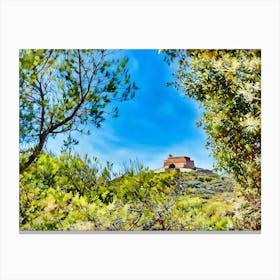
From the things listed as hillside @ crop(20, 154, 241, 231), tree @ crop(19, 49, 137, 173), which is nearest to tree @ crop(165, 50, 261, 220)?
hillside @ crop(20, 154, 241, 231)

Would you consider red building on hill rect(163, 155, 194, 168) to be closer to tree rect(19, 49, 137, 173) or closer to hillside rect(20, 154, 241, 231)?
hillside rect(20, 154, 241, 231)

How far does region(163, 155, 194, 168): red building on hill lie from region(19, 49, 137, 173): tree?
669 millimetres

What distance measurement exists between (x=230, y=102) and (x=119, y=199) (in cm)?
144

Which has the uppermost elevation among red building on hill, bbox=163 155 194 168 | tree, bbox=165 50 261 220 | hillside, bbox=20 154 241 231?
tree, bbox=165 50 261 220

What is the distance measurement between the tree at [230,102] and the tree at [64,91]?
1.82 feet

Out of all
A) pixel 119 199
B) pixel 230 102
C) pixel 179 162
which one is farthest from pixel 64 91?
pixel 230 102

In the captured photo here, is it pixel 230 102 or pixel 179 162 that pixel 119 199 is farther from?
pixel 230 102

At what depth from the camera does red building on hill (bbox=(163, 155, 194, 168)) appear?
4566 mm

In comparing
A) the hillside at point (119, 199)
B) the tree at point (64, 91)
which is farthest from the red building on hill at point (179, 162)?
the tree at point (64, 91)

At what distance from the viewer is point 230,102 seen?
15.4ft
